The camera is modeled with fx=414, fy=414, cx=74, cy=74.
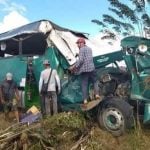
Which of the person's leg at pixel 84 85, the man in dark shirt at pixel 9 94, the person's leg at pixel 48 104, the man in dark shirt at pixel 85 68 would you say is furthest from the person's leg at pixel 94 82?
the man in dark shirt at pixel 9 94

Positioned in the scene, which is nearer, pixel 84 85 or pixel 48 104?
pixel 84 85

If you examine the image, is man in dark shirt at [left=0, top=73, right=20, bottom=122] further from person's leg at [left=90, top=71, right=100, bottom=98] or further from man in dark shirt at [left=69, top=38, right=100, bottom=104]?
person's leg at [left=90, top=71, right=100, bottom=98]

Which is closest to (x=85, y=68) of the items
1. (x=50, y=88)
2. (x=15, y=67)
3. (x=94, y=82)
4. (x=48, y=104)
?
(x=94, y=82)

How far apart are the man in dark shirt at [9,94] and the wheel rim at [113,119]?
3161 mm

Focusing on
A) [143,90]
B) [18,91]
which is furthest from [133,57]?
A: [18,91]

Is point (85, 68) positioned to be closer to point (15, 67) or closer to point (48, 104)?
point (48, 104)

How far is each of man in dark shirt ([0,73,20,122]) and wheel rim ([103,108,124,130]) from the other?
316 cm

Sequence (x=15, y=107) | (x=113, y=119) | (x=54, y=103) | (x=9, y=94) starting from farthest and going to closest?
(x=9, y=94) < (x=15, y=107) < (x=54, y=103) < (x=113, y=119)

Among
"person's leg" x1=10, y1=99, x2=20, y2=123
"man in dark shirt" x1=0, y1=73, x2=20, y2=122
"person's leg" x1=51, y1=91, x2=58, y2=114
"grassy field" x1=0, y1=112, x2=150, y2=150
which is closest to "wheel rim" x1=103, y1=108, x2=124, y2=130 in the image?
"grassy field" x1=0, y1=112, x2=150, y2=150

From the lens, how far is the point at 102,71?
387 inches

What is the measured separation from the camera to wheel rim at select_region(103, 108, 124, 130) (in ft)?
28.5

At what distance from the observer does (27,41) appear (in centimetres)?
1311

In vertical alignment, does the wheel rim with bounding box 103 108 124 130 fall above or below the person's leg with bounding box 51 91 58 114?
below

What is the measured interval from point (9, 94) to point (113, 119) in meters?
3.70
